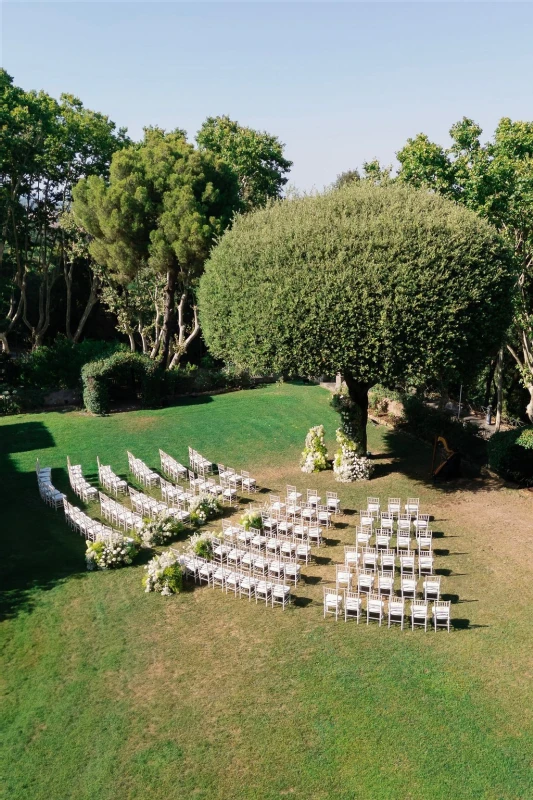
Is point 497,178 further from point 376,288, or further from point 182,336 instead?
point 182,336

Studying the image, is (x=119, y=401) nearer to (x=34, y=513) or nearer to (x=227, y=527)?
(x=34, y=513)

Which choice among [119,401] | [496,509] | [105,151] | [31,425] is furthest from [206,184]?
[496,509]

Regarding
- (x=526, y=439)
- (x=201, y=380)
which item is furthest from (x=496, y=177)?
(x=201, y=380)

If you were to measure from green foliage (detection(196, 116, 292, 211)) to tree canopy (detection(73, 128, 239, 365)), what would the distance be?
32.6ft

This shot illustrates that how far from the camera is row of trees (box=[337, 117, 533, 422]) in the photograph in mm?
25062

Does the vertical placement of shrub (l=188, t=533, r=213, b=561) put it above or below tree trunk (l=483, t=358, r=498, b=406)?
below

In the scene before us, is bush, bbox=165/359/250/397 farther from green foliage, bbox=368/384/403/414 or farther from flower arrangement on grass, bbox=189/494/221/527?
flower arrangement on grass, bbox=189/494/221/527

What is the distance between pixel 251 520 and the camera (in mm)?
20141

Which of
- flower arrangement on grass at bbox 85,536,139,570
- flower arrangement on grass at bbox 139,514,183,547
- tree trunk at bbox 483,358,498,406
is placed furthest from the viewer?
tree trunk at bbox 483,358,498,406

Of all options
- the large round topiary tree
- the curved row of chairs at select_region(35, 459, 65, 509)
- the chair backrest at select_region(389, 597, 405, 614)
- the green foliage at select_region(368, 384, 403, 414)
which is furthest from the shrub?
the green foliage at select_region(368, 384, 403, 414)

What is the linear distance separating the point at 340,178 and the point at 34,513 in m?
73.5

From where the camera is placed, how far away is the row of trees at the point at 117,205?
36.2 metres

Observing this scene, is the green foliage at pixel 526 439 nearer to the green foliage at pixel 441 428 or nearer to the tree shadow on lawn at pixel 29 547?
the green foliage at pixel 441 428

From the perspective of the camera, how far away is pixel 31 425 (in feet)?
109
